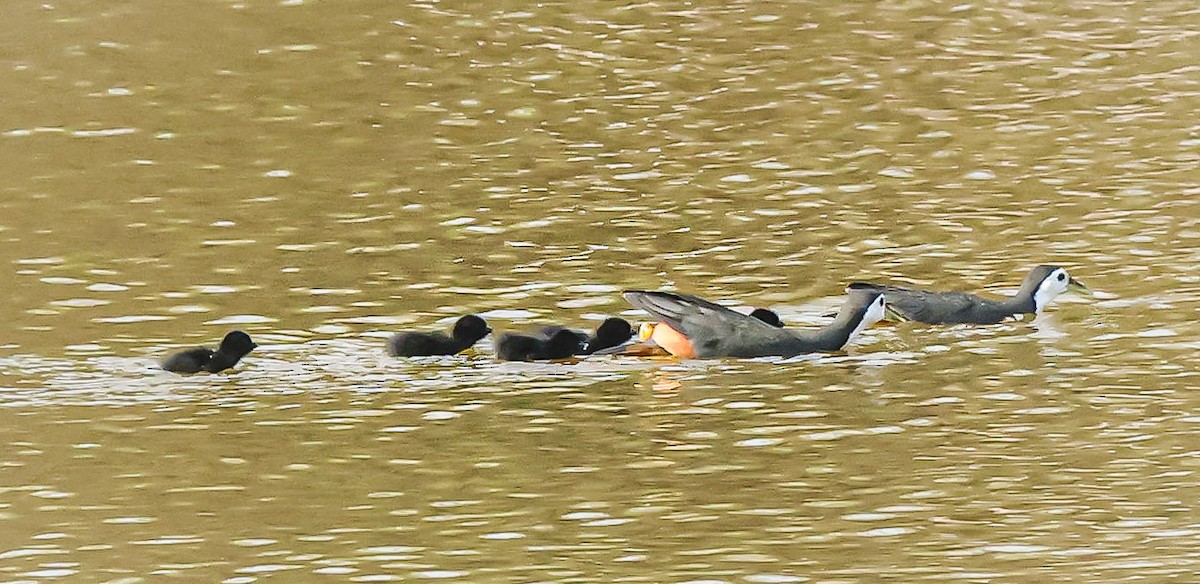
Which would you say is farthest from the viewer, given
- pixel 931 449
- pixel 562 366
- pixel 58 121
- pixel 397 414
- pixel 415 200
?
pixel 58 121

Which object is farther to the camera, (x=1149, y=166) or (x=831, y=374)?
(x=1149, y=166)

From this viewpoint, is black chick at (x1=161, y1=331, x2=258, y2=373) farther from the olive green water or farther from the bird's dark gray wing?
the bird's dark gray wing

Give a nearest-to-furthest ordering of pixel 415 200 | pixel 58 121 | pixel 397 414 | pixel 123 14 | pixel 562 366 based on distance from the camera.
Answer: pixel 397 414 < pixel 562 366 < pixel 415 200 < pixel 58 121 < pixel 123 14

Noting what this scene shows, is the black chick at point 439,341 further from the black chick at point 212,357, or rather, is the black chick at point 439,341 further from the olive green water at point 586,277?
the black chick at point 212,357

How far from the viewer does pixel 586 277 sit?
32.1 ft

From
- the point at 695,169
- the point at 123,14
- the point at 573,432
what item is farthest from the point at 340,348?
the point at 123,14

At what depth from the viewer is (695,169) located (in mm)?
11633

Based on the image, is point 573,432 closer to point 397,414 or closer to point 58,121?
point 397,414

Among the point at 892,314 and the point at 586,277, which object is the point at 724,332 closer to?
the point at 892,314

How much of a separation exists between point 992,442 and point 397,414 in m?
1.97

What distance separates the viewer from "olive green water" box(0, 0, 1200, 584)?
6.42m

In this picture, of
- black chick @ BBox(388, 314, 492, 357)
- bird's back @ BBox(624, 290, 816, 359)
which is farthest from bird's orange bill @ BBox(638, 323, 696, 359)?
black chick @ BBox(388, 314, 492, 357)

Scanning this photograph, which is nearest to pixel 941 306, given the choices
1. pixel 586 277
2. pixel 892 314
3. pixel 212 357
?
pixel 892 314

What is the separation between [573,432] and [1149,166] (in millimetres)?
4860
